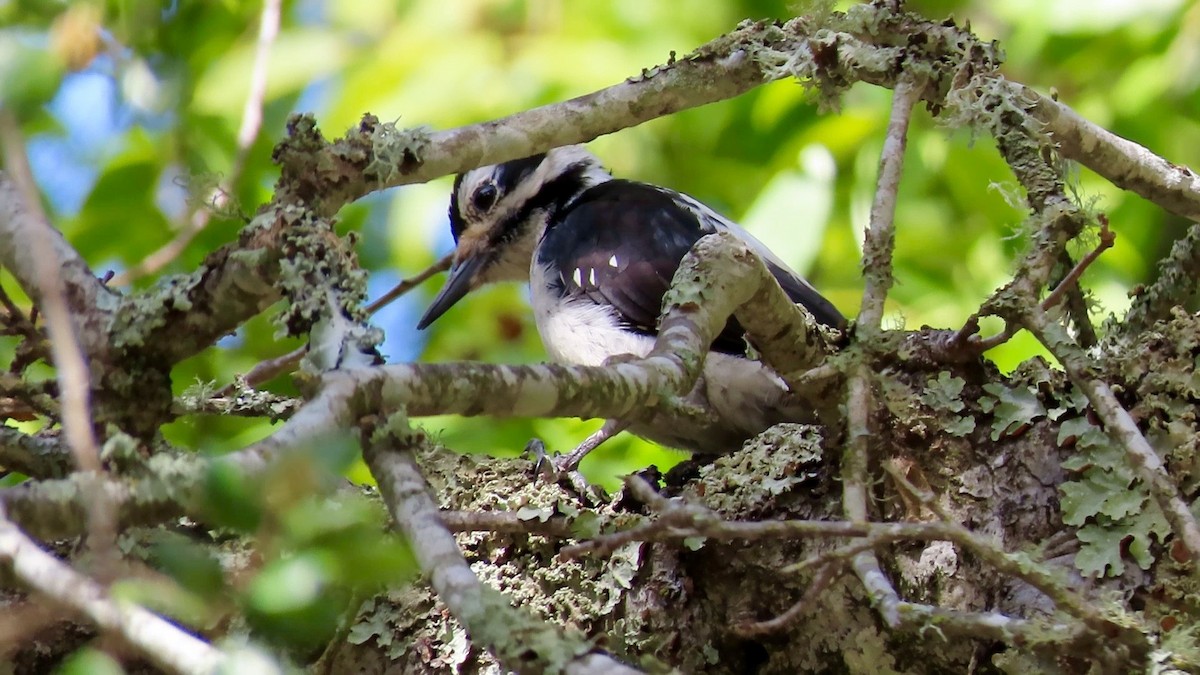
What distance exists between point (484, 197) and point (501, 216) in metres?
0.08

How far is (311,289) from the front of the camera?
151 cm

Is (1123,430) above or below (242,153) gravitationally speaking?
below

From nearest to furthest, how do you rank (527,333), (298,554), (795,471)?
(298,554)
(795,471)
(527,333)

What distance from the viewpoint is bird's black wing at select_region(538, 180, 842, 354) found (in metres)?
2.99

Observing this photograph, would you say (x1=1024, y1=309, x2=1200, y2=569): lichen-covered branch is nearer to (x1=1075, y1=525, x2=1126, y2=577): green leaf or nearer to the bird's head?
(x1=1075, y1=525, x2=1126, y2=577): green leaf

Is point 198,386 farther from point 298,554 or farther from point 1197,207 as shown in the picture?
point 1197,207

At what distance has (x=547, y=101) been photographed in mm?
3400

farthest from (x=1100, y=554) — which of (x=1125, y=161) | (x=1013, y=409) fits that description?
(x=1125, y=161)

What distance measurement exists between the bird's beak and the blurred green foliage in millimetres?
107

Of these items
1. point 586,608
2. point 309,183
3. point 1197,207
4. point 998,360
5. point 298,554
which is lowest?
point 298,554

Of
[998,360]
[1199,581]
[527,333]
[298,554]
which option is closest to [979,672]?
[1199,581]

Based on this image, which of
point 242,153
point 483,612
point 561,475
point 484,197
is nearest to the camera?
point 483,612

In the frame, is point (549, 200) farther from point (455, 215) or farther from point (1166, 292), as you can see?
point (1166, 292)

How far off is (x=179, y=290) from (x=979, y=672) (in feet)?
3.87
